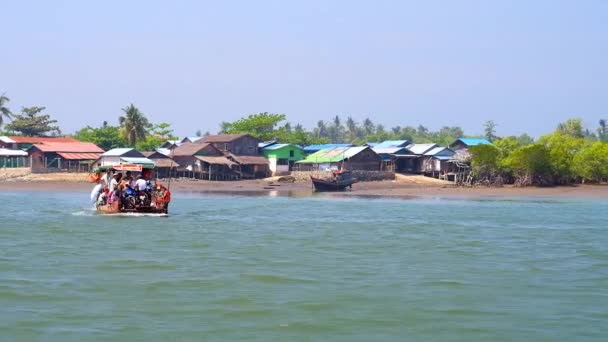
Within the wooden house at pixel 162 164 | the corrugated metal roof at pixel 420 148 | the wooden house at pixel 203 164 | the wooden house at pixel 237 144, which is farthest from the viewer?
the corrugated metal roof at pixel 420 148

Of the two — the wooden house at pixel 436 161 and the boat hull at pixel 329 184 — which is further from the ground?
the wooden house at pixel 436 161

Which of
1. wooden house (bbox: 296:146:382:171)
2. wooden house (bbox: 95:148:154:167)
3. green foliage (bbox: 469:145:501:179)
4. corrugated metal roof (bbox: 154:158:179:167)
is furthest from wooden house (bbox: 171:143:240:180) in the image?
green foliage (bbox: 469:145:501:179)

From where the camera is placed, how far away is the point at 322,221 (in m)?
27.7

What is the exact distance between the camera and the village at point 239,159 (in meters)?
58.1

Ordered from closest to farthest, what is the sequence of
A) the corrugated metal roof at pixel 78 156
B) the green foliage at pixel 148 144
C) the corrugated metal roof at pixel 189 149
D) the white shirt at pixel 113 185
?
the white shirt at pixel 113 185
the corrugated metal roof at pixel 189 149
the corrugated metal roof at pixel 78 156
the green foliage at pixel 148 144

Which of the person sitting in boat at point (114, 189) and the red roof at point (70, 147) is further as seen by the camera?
the red roof at point (70, 147)

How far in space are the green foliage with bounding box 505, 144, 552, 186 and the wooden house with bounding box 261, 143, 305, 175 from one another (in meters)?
17.5

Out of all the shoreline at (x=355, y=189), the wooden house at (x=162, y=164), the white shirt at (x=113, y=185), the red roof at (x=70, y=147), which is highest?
the red roof at (x=70, y=147)

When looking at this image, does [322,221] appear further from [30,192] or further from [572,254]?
[30,192]

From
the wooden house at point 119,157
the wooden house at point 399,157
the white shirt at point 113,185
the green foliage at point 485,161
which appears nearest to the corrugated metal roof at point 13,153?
the wooden house at point 119,157

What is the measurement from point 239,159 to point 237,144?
231 cm

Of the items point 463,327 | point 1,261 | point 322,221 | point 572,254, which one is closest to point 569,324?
point 463,327

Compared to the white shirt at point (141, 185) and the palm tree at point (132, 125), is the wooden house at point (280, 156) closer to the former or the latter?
the palm tree at point (132, 125)

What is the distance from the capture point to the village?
2287 inches
